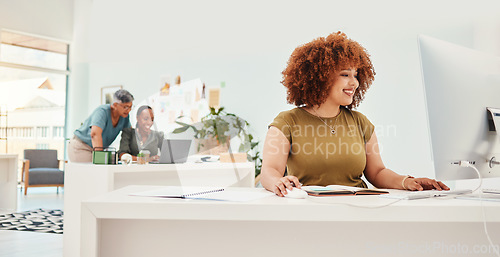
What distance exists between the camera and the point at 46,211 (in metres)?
5.02

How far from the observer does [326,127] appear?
1.74 meters

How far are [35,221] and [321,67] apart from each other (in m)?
3.79

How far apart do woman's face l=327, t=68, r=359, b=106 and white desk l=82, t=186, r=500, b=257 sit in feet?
2.19

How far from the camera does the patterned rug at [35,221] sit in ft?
13.3

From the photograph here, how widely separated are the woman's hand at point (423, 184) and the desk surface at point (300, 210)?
0.92ft

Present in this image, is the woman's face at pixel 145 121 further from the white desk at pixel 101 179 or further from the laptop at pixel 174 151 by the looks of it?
the white desk at pixel 101 179

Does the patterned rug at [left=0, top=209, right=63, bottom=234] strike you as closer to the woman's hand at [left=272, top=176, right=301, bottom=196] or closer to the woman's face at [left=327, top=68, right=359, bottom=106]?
the woman's face at [left=327, top=68, right=359, bottom=106]

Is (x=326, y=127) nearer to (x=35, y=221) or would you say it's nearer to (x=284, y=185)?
(x=284, y=185)

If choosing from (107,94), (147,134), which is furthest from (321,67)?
(107,94)


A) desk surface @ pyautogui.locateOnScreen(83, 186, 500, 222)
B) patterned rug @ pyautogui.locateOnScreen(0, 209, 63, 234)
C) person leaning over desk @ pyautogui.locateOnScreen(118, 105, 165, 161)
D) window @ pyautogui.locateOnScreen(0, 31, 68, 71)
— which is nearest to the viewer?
desk surface @ pyautogui.locateOnScreen(83, 186, 500, 222)

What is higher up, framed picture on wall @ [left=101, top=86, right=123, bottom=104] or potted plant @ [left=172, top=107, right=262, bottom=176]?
framed picture on wall @ [left=101, top=86, right=123, bottom=104]

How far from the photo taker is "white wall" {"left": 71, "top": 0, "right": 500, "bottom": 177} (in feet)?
14.0

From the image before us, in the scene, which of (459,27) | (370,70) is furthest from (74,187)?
(459,27)

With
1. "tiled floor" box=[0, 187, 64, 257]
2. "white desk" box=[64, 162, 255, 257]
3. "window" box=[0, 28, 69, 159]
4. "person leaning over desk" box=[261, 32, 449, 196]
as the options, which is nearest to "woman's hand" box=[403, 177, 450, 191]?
"person leaning over desk" box=[261, 32, 449, 196]
